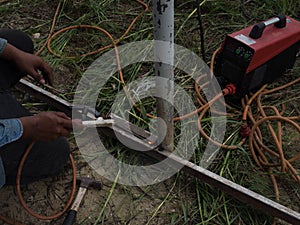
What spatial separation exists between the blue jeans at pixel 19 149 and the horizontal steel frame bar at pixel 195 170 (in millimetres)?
305

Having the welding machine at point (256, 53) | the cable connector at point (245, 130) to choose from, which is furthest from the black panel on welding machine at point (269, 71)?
the cable connector at point (245, 130)

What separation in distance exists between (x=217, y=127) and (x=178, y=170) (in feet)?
1.29

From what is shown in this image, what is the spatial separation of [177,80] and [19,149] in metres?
1.15

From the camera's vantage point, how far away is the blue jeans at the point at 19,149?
1.61 meters

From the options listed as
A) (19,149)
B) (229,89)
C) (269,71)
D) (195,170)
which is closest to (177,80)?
(229,89)

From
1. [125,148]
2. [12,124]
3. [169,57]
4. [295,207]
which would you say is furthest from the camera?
[125,148]

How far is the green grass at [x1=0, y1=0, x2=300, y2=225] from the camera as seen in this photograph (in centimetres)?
179

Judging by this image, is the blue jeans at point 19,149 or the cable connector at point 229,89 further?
the cable connector at point 229,89

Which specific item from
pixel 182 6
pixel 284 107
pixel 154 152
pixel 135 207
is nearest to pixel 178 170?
pixel 154 152

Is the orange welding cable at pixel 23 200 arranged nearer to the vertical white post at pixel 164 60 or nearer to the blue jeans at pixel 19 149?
the blue jeans at pixel 19 149

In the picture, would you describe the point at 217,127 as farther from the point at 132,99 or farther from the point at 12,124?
the point at 12,124

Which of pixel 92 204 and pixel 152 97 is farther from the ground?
pixel 152 97

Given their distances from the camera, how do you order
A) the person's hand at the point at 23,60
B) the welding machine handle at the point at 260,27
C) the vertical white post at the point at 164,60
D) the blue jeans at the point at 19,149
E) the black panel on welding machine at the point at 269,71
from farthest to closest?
1. the black panel on welding machine at the point at 269,71
2. the welding machine handle at the point at 260,27
3. the person's hand at the point at 23,60
4. the blue jeans at the point at 19,149
5. the vertical white post at the point at 164,60

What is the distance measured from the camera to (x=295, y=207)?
1788 mm
